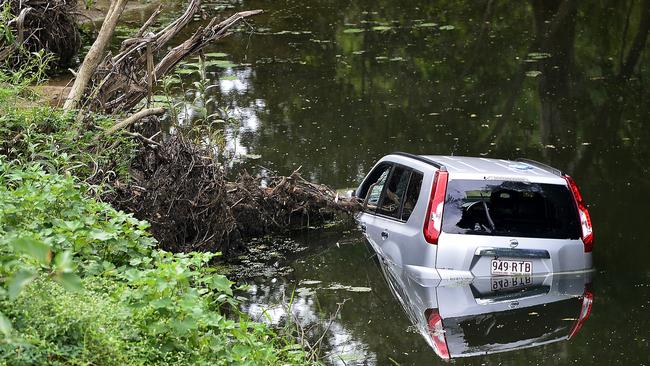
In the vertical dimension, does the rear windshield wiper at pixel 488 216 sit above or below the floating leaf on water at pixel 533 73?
above

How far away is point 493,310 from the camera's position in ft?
30.7

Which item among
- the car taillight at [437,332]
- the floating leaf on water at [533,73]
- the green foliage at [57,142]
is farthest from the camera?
the floating leaf on water at [533,73]

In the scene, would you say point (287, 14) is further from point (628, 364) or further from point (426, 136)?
point (628, 364)

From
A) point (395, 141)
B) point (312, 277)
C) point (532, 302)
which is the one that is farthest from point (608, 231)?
point (395, 141)

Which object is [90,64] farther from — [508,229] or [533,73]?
[533,73]

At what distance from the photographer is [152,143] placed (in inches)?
420

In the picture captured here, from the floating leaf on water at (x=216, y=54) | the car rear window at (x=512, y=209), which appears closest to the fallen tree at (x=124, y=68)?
the car rear window at (x=512, y=209)

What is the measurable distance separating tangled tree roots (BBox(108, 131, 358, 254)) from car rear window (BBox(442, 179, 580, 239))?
8.83 ft

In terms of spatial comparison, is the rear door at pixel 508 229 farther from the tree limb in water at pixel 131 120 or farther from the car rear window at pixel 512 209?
the tree limb in water at pixel 131 120

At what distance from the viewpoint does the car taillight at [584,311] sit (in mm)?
9133

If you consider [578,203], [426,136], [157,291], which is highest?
[157,291]

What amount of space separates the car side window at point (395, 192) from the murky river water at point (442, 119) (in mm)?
578

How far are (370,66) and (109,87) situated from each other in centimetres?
1108

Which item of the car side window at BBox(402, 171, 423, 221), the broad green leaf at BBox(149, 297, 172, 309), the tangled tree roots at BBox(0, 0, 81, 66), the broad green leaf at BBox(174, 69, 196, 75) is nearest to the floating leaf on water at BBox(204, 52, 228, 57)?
the broad green leaf at BBox(174, 69, 196, 75)
